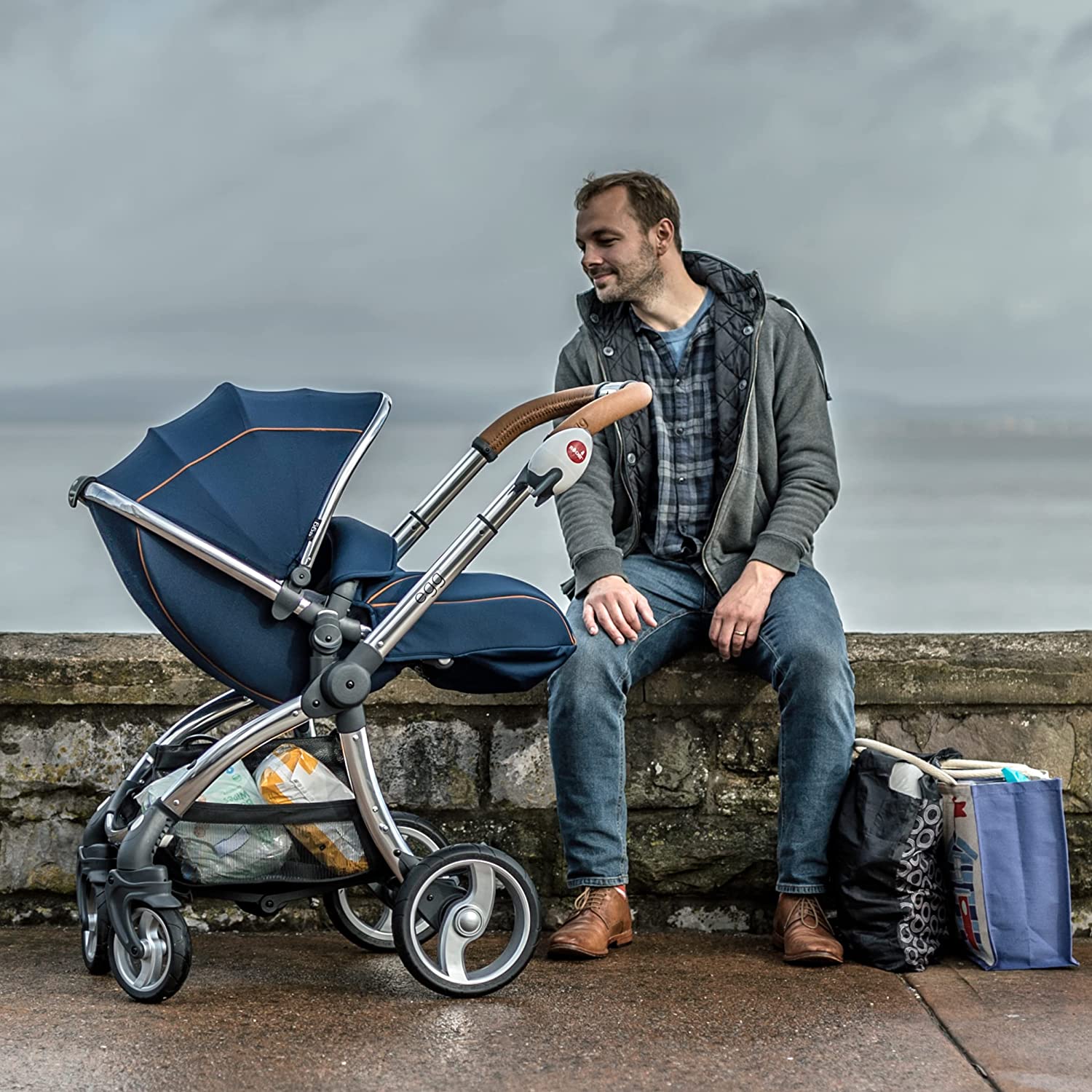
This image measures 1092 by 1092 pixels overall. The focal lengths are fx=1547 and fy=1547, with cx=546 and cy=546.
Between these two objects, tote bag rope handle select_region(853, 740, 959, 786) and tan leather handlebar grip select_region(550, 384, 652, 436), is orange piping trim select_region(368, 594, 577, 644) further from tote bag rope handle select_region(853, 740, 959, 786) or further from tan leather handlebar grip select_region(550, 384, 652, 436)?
tote bag rope handle select_region(853, 740, 959, 786)

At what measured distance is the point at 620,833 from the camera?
3.33m

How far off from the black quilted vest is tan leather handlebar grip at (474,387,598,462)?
56cm

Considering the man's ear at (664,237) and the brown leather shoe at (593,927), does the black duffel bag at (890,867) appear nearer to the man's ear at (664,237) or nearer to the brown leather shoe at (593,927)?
the brown leather shoe at (593,927)

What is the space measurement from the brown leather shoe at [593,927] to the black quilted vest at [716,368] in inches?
32.6

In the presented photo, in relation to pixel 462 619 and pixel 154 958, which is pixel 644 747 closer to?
pixel 462 619

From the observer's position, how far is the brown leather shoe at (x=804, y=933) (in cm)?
319

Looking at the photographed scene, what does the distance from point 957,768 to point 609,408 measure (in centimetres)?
115

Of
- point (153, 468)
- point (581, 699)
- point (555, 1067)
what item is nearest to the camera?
point (555, 1067)

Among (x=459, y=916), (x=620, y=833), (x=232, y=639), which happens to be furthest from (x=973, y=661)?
(x=232, y=639)

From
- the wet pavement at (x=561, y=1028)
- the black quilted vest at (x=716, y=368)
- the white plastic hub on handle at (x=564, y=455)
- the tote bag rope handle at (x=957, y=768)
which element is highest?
the black quilted vest at (x=716, y=368)

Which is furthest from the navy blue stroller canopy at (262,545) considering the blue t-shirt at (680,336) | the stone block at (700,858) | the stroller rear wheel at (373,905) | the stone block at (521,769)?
the blue t-shirt at (680,336)

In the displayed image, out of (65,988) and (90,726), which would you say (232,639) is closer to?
(65,988)

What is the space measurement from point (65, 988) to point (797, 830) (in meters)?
1.52

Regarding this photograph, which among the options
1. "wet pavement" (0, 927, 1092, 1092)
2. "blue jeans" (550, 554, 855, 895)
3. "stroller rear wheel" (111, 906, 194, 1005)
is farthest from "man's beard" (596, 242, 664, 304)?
"stroller rear wheel" (111, 906, 194, 1005)
